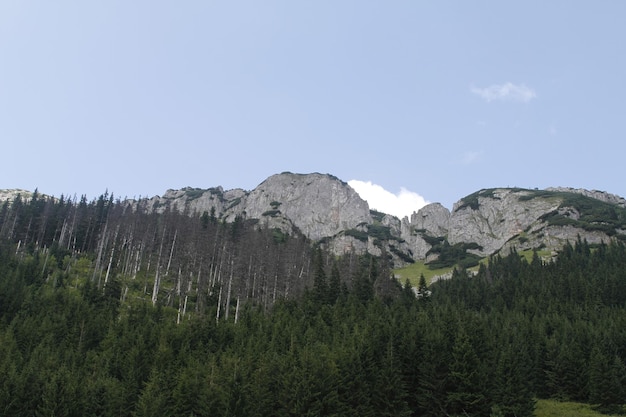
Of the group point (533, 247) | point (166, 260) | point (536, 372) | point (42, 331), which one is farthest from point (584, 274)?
point (42, 331)

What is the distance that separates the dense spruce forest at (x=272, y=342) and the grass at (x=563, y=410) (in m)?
1.80

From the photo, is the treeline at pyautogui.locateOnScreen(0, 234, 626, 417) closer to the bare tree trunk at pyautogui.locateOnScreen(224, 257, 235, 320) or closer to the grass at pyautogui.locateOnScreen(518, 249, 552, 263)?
the bare tree trunk at pyautogui.locateOnScreen(224, 257, 235, 320)

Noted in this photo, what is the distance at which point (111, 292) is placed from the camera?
85.0m

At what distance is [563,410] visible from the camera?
54188mm

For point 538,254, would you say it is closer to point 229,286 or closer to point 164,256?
point 229,286

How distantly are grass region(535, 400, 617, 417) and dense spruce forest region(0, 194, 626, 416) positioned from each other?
180 centimetres

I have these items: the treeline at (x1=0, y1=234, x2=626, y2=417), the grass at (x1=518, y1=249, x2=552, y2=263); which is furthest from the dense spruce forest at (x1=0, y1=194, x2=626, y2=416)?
the grass at (x1=518, y1=249, x2=552, y2=263)

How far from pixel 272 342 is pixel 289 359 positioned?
954cm

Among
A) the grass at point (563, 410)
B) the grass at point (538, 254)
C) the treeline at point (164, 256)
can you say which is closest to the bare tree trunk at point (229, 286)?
the treeline at point (164, 256)

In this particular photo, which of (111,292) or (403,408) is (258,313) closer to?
(111,292)

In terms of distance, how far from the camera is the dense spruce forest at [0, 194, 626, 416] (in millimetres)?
45125

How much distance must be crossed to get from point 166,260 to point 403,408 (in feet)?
259

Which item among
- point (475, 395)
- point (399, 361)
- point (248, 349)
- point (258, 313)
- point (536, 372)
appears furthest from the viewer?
point (258, 313)

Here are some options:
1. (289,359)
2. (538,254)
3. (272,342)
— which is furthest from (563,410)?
(538,254)
